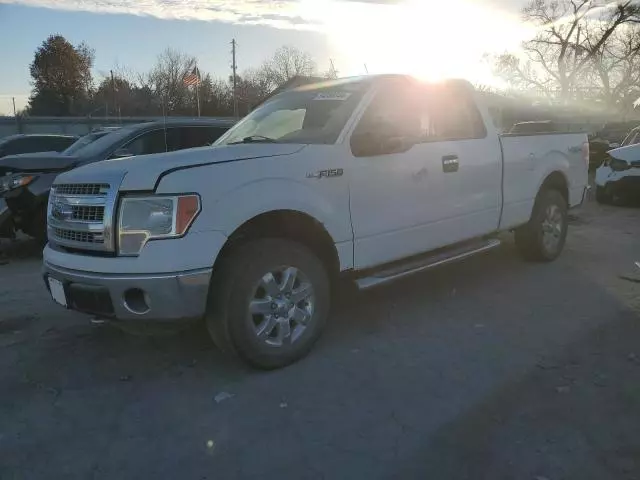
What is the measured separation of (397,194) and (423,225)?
1.41 ft

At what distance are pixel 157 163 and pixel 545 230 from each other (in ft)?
15.0

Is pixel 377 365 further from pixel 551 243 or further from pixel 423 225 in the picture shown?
pixel 551 243

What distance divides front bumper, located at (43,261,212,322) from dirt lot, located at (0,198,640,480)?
55 centimetres

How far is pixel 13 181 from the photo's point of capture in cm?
710

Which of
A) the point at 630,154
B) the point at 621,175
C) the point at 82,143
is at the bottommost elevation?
the point at 621,175

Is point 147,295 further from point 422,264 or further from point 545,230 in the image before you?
point 545,230

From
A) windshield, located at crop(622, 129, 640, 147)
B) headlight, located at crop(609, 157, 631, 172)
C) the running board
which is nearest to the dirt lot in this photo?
the running board

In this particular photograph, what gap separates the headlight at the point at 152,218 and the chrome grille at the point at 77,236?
0.22m

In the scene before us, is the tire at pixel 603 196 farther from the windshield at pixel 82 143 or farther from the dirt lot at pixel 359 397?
the windshield at pixel 82 143

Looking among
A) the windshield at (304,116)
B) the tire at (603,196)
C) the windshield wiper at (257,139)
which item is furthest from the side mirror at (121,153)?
the tire at (603,196)

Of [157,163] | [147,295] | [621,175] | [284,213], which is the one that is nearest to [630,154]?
[621,175]

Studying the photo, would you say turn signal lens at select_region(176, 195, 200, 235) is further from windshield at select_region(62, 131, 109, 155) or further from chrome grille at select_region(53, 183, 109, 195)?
windshield at select_region(62, 131, 109, 155)

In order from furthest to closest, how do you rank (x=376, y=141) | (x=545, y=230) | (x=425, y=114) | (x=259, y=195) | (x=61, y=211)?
(x=545, y=230) → (x=425, y=114) → (x=376, y=141) → (x=61, y=211) → (x=259, y=195)

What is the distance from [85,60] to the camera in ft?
225
